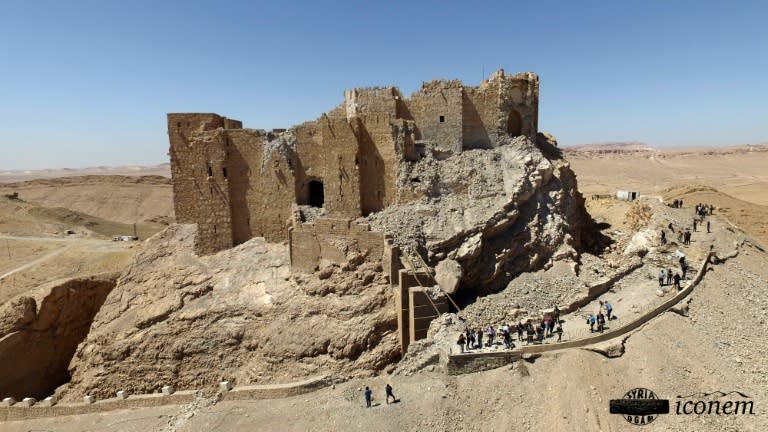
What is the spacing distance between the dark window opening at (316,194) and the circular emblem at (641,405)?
1588 cm

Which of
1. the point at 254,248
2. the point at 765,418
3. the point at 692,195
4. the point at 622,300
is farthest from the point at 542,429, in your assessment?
the point at 692,195

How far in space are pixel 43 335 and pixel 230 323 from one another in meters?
12.0

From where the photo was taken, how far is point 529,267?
1811cm

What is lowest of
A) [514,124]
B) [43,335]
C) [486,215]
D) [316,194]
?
[43,335]

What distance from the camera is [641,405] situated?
11.4 meters

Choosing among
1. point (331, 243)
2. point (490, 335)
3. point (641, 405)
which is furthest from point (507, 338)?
point (331, 243)

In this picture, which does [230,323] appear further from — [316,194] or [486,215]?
[486,215]

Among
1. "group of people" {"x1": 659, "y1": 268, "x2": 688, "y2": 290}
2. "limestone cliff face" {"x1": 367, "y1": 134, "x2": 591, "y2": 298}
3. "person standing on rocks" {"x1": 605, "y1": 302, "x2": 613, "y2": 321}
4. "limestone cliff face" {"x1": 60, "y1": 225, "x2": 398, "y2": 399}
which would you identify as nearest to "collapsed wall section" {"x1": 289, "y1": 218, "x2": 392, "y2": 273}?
"limestone cliff face" {"x1": 60, "y1": 225, "x2": 398, "y2": 399}

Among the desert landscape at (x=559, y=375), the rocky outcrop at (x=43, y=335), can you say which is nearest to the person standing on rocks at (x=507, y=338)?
the desert landscape at (x=559, y=375)

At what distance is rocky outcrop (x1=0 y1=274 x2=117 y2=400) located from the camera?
21172 mm

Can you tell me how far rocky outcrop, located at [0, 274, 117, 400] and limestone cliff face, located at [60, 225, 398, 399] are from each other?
284cm

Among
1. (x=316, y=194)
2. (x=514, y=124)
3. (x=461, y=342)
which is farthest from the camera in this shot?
(x=316, y=194)

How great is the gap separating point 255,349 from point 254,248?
16.9ft

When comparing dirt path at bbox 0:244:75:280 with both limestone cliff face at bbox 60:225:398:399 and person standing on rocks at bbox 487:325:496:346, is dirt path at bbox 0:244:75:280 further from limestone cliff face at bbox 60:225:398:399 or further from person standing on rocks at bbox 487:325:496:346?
person standing on rocks at bbox 487:325:496:346
